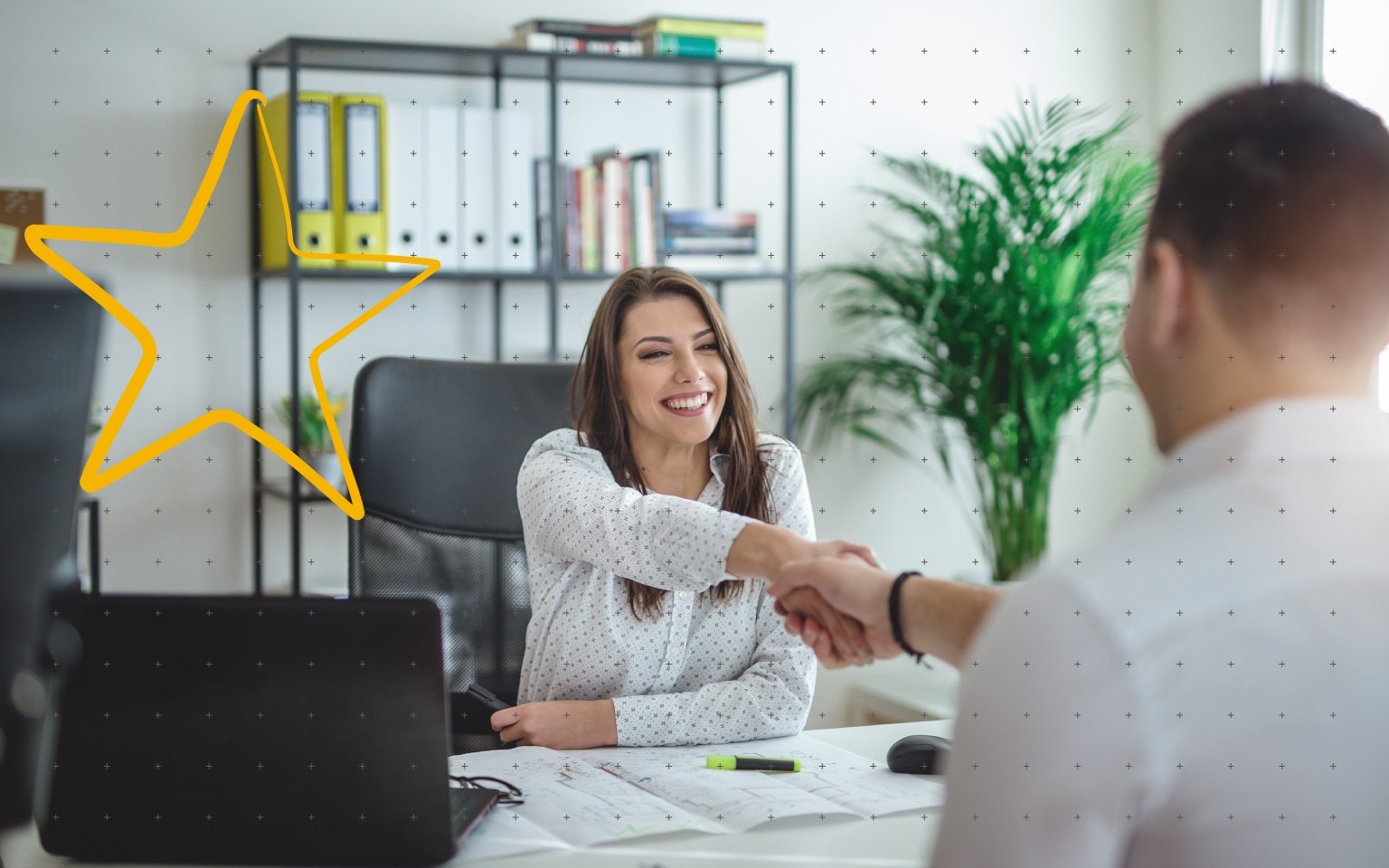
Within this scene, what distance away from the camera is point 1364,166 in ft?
2.32

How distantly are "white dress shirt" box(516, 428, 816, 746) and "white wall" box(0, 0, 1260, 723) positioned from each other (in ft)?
3.48

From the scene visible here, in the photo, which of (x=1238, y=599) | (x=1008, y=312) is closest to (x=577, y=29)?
(x=1008, y=312)

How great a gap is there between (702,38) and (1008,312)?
0.97 metres

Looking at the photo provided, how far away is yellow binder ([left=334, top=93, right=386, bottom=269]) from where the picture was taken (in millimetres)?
2832

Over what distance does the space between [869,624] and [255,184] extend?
7.42 ft

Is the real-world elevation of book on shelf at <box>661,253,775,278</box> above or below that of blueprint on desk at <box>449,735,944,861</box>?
above

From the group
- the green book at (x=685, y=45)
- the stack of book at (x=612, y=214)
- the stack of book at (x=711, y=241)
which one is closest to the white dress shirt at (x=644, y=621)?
the stack of book at (x=612, y=214)

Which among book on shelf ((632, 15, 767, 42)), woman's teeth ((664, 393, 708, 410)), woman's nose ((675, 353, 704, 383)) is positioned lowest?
woman's teeth ((664, 393, 708, 410))

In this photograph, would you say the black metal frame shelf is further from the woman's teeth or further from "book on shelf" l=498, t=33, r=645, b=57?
the woman's teeth

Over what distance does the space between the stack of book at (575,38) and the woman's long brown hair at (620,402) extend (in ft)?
4.23

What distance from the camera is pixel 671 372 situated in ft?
6.00

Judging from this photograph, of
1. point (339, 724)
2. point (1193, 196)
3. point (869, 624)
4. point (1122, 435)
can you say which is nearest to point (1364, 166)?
point (1193, 196)

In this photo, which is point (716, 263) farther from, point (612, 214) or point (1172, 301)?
point (1172, 301)

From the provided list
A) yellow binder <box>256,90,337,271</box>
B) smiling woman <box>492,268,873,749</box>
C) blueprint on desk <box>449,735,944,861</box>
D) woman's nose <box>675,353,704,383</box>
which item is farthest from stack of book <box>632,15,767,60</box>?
blueprint on desk <box>449,735,944,861</box>
